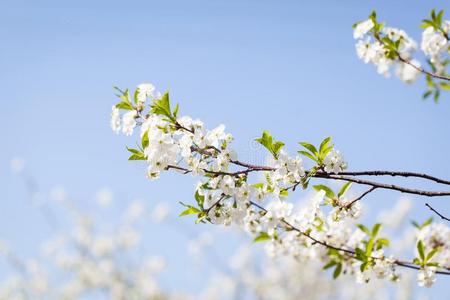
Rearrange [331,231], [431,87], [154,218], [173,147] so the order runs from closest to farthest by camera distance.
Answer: [173,147], [331,231], [431,87], [154,218]

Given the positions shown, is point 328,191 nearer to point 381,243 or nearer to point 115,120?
point 381,243

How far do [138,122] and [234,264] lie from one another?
49.3 feet

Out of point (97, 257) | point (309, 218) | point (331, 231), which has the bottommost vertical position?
point (309, 218)

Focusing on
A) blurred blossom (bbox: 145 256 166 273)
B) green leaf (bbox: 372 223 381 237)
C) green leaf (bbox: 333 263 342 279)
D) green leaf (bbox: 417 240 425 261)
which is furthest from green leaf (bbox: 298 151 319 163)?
blurred blossom (bbox: 145 256 166 273)

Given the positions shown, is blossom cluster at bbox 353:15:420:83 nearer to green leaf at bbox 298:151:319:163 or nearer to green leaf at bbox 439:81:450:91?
green leaf at bbox 439:81:450:91

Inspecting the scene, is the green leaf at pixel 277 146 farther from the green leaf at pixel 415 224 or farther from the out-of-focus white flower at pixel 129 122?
the green leaf at pixel 415 224

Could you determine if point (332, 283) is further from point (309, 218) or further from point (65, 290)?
point (309, 218)

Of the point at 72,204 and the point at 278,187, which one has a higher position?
the point at 72,204

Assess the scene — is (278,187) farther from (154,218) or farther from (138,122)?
(154,218)

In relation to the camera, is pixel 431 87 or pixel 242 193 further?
pixel 431 87

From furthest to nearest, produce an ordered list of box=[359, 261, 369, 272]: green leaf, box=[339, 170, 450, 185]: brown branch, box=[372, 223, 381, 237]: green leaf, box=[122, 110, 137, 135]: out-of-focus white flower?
1. box=[372, 223, 381, 237]: green leaf
2. box=[359, 261, 369, 272]: green leaf
3. box=[122, 110, 137, 135]: out-of-focus white flower
4. box=[339, 170, 450, 185]: brown branch

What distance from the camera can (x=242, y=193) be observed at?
2436 millimetres

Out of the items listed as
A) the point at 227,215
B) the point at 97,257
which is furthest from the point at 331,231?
the point at 97,257

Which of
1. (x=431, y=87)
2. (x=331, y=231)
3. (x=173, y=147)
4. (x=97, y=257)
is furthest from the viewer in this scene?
(x=97, y=257)
